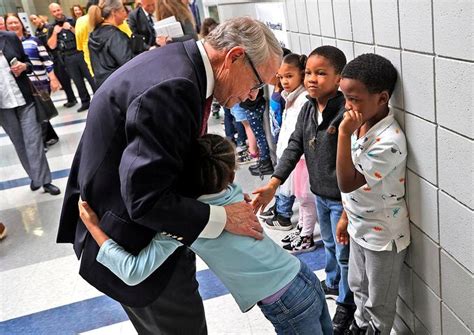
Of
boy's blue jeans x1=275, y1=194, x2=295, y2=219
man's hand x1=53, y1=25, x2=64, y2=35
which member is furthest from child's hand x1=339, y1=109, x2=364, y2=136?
man's hand x1=53, y1=25, x2=64, y2=35

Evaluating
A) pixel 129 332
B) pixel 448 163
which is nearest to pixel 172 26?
pixel 129 332

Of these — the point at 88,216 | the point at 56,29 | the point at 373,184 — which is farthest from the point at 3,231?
the point at 56,29

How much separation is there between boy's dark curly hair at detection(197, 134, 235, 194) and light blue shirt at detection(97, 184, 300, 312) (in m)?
0.03

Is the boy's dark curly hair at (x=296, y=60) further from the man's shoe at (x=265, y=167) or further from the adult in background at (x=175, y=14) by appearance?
the adult in background at (x=175, y=14)

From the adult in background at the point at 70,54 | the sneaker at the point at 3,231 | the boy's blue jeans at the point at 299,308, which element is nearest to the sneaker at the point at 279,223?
the boy's blue jeans at the point at 299,308

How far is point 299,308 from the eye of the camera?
1309 millimetres

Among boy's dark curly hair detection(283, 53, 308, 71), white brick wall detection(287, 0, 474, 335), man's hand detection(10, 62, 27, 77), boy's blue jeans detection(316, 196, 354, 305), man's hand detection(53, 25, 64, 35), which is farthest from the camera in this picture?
man's hand detection(53, 25, 64, 35)

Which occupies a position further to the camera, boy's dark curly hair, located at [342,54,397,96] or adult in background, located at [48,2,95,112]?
adult in background, located at [48,2,95,112]

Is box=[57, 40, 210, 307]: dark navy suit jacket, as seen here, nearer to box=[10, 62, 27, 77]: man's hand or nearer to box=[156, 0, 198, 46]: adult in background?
box=[10, 62, 27, 77]: man's hand

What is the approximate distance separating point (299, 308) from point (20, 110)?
3.19 meters

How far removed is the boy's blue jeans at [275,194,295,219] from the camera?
279 centimetres

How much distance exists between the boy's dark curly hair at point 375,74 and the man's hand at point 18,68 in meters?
2.91

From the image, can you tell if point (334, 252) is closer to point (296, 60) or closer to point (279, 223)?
point (279, 223)

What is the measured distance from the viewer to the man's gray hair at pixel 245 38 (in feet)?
3.76
